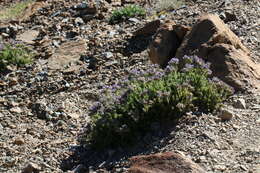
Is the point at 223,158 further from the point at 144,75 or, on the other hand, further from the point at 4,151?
the point at 4,151

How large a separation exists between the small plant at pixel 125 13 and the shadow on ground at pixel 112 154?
424cm

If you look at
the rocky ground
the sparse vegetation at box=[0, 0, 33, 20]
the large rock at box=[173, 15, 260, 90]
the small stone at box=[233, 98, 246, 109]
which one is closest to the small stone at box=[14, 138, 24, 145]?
the rocky ground

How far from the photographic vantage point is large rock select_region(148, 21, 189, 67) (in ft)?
26.0

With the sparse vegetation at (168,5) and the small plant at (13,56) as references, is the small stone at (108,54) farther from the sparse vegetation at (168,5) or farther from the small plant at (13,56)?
the sparse vegetation at (168,5)

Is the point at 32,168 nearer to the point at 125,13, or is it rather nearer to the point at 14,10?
the point at 125,13

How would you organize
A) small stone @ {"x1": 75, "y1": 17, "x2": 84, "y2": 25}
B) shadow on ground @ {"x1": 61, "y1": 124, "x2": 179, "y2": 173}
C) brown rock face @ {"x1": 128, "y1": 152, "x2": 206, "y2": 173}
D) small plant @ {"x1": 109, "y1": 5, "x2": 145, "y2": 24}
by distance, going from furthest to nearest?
small stone @ {"x1": 75, "y1": 17, "x2": 84, "y2": 25} < small plant @ {"x1": 109, "y1": 5, "x2": 145, "y2": 24} < shadow on ground @ {"x1": 61, "y1": 124, "x2": 179, "y2": 173} < brown rock face @ {"x1": 128, "y1": 152, "x2": 206, "y2": 173}

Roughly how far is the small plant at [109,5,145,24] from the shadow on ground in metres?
4.24

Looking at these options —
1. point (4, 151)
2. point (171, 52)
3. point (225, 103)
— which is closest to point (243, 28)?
point (171, 52)

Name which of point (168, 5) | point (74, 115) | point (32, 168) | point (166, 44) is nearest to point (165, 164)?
point (32, 168)

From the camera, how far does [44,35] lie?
1099cm

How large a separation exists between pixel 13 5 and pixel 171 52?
7.36m

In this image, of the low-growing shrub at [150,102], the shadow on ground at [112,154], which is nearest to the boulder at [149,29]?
the low-growing shrub at [150,102]

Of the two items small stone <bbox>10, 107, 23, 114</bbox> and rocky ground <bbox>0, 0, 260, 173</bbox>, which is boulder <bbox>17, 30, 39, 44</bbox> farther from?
small stone <bbox>10, 107, 23, 114</bbox>

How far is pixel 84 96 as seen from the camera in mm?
8305
